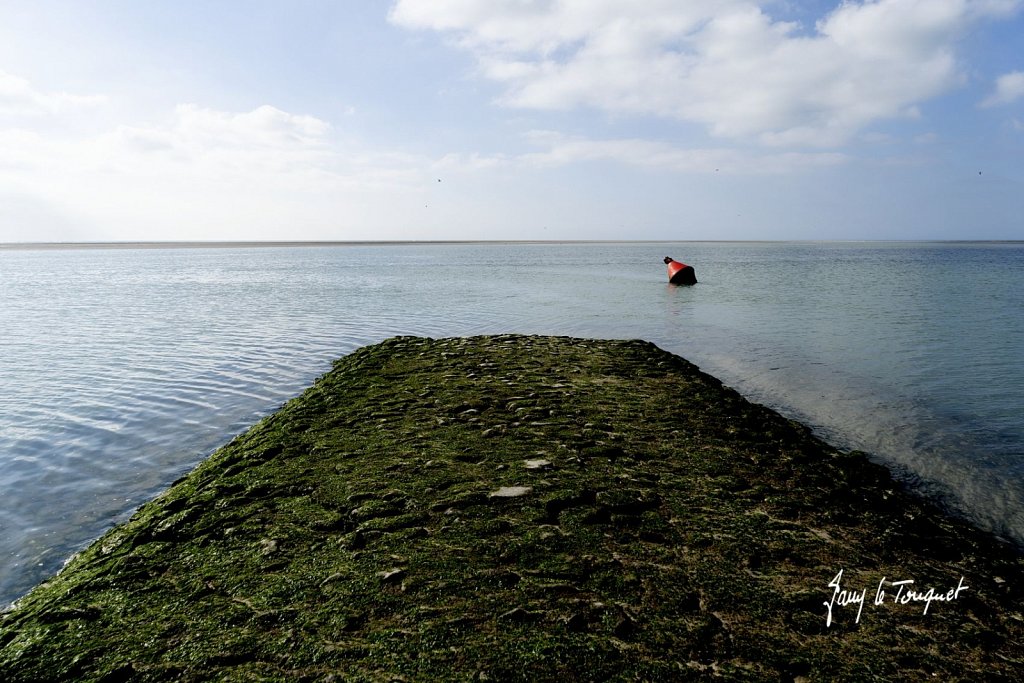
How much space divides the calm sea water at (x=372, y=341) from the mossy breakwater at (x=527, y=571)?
6.23ft

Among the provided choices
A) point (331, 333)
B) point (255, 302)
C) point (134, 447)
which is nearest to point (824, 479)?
point (134, 447)

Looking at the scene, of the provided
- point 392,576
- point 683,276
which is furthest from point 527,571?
point 683,276

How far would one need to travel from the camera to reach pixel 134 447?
39.5 feet

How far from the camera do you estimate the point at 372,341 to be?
25438mm

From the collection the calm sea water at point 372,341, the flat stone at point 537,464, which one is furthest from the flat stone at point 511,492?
the calm sea water at point 372,341

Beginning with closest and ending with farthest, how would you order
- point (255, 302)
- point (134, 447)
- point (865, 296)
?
point (134, 447) < point (255, 302) < point (865, 296)

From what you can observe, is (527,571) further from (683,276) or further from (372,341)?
(683,276)

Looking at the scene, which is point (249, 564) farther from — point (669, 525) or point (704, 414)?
point (704, 414)

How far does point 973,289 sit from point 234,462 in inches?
2613

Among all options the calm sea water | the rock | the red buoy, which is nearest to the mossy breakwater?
the rock

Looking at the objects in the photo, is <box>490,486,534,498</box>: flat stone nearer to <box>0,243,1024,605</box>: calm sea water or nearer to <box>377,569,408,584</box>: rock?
A: <box>377,569,408,584</box>: rock

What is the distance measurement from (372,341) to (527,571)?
812 inches

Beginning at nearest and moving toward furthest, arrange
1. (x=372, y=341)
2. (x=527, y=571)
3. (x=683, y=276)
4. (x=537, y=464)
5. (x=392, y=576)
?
1. (x=392, y=576)
2. (x=527, y=571)
3. (x=537, y=464)
4. (x=372, y=341)
5. (x=683, y=276)

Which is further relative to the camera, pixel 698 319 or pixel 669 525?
pixel 698 319
